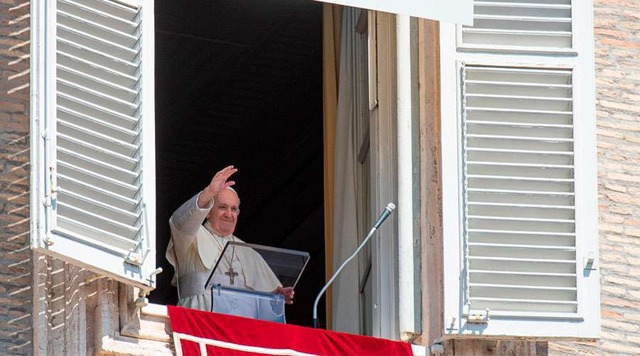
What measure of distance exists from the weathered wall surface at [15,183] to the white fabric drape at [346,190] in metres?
1.83

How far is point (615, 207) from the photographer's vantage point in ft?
36.9

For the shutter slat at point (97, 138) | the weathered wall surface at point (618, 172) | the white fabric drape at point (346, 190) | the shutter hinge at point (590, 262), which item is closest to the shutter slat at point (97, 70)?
the shutter slat at point (97, 138)

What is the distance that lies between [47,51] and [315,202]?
6.85 metres

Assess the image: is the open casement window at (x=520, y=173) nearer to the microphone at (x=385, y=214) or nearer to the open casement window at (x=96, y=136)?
the microphone at (x=385, y=214)

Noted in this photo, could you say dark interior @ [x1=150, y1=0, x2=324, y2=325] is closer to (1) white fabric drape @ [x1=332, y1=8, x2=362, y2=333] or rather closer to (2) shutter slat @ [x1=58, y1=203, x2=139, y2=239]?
(1) white fabric drape @ [x1=332, y1=8, x2=362, y2=333]

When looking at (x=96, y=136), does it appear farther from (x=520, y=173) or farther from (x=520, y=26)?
(x=520, y=26)

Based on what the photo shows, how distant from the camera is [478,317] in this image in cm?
1019

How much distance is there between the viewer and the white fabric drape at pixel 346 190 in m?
11.4

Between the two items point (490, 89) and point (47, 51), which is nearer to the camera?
point (47, 51)

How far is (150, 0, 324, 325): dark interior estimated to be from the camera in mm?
14992

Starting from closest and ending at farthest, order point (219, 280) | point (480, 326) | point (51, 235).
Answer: point (51, 235), point (480, 326), point (219, 280)

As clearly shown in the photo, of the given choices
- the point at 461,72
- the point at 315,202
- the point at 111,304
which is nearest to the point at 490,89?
the point at 461,72

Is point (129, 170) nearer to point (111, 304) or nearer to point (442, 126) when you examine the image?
point (111, 304)

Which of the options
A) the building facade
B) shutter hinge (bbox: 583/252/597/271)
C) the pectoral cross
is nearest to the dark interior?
the pectoral cross
